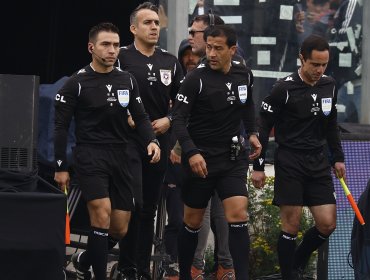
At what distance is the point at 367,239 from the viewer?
30.7 feet

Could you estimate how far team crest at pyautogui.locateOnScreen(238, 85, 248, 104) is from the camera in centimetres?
955

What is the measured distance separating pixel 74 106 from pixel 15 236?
4.32 ft

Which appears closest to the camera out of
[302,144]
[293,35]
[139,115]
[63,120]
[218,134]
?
[63,120]

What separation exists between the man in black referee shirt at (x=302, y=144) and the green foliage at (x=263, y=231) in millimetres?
1298

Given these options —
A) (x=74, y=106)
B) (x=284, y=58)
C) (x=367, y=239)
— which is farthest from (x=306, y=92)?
(x=284, y=58)

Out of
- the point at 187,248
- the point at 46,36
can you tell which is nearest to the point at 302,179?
the point at 187,248

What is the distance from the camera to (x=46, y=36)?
41.5 feet

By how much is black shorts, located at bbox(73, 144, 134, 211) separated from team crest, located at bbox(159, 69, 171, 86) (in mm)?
796

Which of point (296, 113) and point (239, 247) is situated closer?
point (239, 247)

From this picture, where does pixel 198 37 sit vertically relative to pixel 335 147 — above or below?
above

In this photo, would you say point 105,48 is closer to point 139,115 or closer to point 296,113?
point 139,115

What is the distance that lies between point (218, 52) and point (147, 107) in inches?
33.5

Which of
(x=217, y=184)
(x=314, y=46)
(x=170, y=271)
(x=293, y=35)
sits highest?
(x=293, y=35)

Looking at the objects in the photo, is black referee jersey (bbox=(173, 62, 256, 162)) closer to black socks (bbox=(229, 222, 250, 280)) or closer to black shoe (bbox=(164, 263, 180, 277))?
black socks (bbox=(229, 222, 250, 280))
